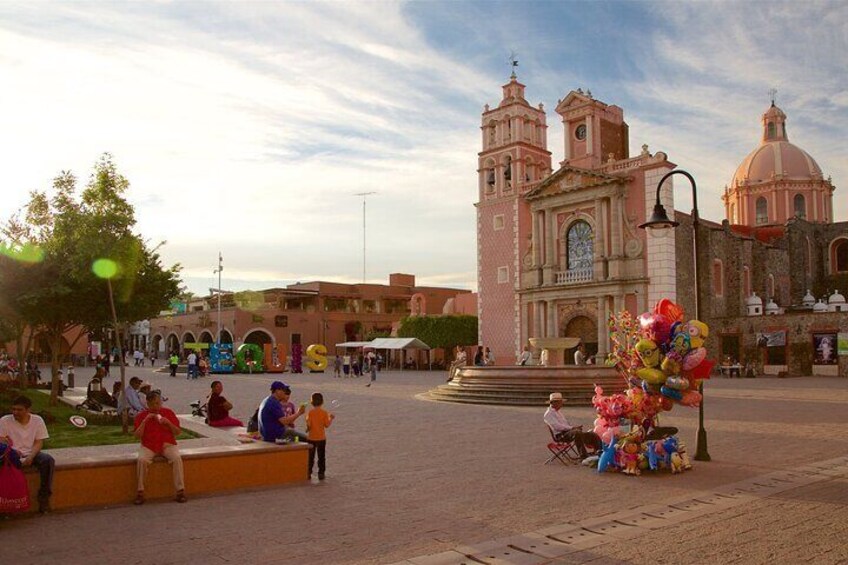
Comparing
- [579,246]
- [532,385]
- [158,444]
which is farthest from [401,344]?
[158,444]

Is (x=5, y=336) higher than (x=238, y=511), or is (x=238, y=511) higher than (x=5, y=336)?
(x=5, y=336)

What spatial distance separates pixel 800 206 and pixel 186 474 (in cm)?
5421

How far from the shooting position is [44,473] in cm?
767

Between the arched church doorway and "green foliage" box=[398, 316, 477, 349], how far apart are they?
31.9 ft

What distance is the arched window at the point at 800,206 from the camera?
52.2 metres

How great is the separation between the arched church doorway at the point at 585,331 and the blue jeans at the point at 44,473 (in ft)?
Result: 106

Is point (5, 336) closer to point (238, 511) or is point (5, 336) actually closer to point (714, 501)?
point (238, 511)

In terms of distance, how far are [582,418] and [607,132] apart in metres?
26.9

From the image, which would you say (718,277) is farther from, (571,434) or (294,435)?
(294,435)

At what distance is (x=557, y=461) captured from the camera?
431 inches

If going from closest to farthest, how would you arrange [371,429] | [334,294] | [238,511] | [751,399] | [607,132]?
1. [238,511]
2. [371,429]
3. [751,399]
4. [607,132]
5. [334,294]

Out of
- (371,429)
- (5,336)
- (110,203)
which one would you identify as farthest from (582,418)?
(5,336)

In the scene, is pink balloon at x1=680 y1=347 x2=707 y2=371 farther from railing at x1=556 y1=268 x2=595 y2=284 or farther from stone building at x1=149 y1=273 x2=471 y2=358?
stone building at x1=149 y1=273 x2=471 y2=358

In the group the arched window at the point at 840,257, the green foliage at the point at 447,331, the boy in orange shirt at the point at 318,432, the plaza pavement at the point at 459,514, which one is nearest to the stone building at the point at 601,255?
the arched window at the point at 840,257
